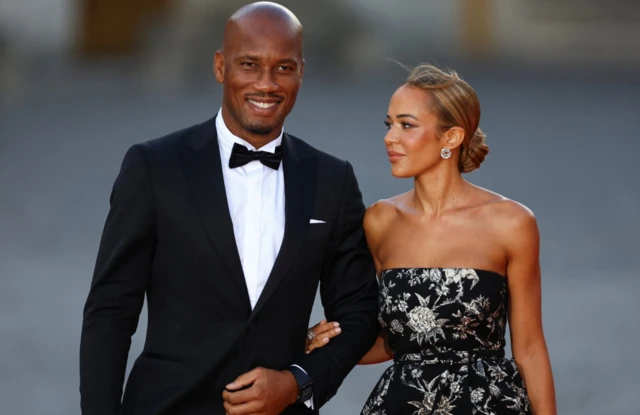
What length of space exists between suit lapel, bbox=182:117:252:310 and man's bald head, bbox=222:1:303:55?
249mm

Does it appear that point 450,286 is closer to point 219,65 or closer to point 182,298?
point 182,298

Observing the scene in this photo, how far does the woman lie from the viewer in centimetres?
289

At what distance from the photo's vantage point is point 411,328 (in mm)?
2932

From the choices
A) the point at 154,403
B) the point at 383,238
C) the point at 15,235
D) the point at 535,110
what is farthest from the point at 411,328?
the point at 535,110

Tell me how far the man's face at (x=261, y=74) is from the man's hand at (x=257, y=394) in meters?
0.58

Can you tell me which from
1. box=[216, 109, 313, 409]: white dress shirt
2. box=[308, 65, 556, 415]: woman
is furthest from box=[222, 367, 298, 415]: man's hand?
box=[308, 65, 556, 415]: woman

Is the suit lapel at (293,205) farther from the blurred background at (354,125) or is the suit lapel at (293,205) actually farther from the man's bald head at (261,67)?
the blurred background at (354,125)

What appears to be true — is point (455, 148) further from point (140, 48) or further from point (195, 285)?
point (140, 48)

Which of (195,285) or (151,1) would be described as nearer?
(195,285)

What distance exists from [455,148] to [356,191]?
298 mm

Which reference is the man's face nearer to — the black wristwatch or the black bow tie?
the black bow tie

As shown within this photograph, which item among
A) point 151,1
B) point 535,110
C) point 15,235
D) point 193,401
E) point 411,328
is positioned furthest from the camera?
point 151,1

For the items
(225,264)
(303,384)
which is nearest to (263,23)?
(225,264)

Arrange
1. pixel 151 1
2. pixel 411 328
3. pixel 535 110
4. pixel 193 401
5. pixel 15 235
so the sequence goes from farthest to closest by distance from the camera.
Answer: pixel 151 1
pixel 535 110
pixel 15 235
pixel 411 328
pixel 193 401
